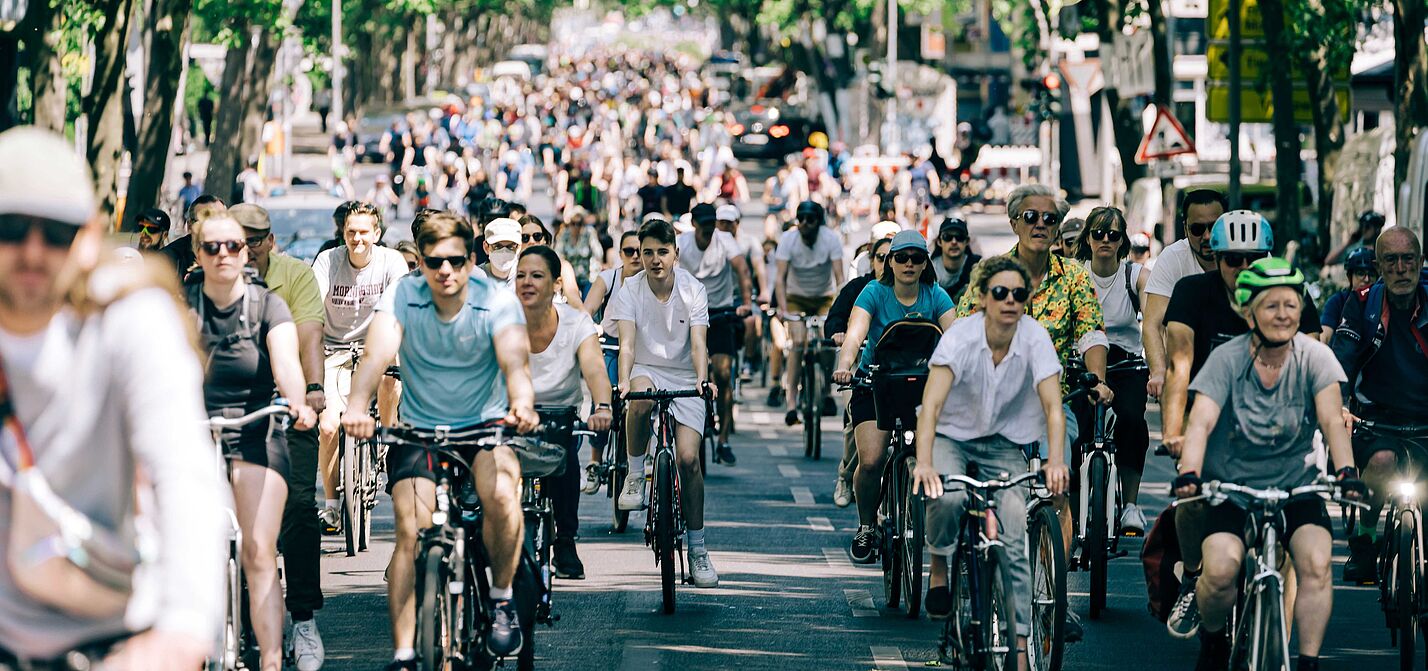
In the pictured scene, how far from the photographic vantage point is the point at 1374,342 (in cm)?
919

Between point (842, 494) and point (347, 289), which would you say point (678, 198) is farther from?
point (347, 289)

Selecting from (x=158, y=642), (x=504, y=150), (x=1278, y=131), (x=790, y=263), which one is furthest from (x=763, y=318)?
(x=504, y=150)

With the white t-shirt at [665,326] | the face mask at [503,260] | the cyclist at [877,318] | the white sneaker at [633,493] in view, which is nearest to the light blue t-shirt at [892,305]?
the cyclist at [877,318]

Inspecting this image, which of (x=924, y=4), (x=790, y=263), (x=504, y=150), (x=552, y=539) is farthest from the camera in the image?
(x=924, y=4)

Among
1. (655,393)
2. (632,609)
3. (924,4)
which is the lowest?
(632,609)

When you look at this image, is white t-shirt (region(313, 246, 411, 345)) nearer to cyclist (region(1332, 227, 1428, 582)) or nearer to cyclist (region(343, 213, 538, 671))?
cyclist (region(343, 213, 538, 671))

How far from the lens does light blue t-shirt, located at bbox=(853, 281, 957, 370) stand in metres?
10.2

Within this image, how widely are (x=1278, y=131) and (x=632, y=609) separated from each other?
1745cm

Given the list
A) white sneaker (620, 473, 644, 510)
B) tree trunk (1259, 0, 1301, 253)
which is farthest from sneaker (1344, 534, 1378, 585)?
tree trunk (1259, 0, 1301, 253)

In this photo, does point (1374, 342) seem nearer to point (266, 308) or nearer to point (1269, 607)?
point (1269, 607)

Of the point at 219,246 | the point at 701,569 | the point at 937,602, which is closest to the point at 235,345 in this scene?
the point at 219,246

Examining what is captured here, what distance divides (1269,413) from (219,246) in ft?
11.0

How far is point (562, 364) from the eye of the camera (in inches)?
366

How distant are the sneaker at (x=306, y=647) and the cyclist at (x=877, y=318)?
2.70m
